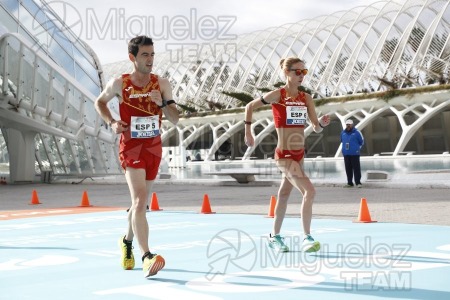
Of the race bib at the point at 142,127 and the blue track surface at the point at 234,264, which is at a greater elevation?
the race bib at the point at 142,127

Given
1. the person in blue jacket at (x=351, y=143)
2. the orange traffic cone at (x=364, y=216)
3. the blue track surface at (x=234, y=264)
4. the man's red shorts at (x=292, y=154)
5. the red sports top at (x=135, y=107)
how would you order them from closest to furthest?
the blue track surface at (x=234, y=264), the red sports top at (x=135, y=107), the man's red shorts at (x=292, y=154), the orange traffic cone at (x=364, y=216), the person in blue jacket at (x=351, y=143)

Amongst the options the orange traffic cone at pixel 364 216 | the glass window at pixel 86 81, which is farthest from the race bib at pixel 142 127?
the glass window at pixel 86 81

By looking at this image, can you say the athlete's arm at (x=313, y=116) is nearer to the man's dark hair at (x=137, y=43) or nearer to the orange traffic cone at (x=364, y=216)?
the man's dark hair at (x=137, y=43)

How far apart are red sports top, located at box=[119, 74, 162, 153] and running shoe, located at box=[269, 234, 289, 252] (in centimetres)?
171

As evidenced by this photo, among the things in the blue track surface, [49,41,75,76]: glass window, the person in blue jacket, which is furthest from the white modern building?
the blue track surface

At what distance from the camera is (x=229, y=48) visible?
246 feet

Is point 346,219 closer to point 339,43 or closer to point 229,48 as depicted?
point 339,43

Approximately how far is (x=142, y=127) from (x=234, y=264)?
147 centimetres

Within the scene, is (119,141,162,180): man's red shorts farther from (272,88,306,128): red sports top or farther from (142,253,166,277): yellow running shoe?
(272,88,306,128): red sports top

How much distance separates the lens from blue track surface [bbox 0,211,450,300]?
4.32 metres

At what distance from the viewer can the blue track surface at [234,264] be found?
4.32m

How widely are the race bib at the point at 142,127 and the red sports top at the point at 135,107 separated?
1.8 inches

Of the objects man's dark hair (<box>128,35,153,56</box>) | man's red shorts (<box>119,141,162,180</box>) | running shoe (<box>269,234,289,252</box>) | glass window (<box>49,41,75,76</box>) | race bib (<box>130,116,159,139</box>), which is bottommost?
running shoe (<box>269,234,289,252</box>)

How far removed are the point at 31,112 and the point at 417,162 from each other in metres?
19.6
